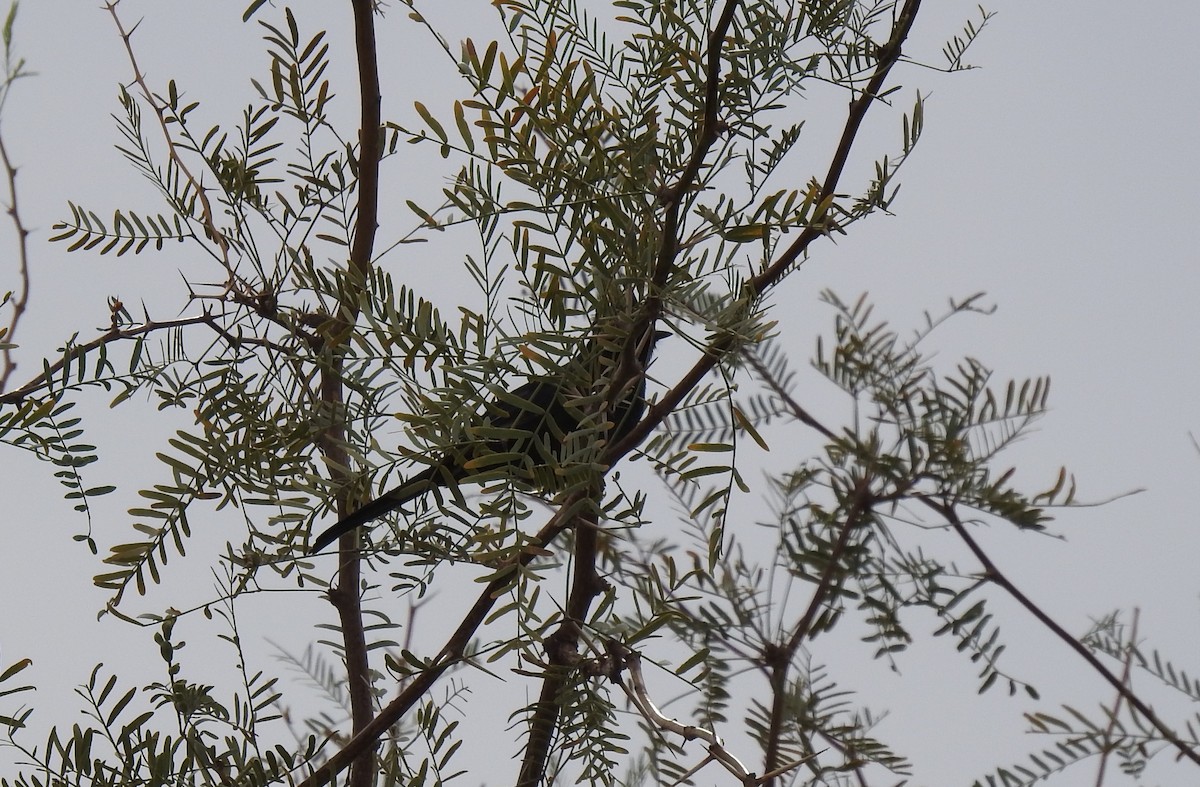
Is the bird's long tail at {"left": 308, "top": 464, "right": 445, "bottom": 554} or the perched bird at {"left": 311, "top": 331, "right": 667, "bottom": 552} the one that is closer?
the perched bird at {"left": 311, "top": 331, "right": 667, "bottom": 552}

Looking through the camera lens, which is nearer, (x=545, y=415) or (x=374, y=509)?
(x=545, y=415)

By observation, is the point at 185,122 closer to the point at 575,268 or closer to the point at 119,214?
the point at 119,214

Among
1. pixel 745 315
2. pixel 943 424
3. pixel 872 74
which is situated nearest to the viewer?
pixel 745 315

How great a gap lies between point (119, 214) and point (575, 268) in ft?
0.95

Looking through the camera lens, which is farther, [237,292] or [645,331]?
[237,292]

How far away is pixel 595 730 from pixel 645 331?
0.63 ft

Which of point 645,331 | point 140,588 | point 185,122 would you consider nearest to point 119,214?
point 185,122

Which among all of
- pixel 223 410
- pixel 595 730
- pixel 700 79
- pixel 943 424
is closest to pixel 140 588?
pixel 223 410

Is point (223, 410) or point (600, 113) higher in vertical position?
point (600, 113)

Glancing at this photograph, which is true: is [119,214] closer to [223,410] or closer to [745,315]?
[223,410]

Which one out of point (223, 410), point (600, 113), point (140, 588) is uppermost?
point (600, 113)

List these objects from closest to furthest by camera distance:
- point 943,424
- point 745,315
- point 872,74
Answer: point 745,315
point 872,74
point 943,424

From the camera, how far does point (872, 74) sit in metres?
0.51

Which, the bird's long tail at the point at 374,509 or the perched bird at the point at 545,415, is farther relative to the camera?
the bird's long tail at the point at 374,509
